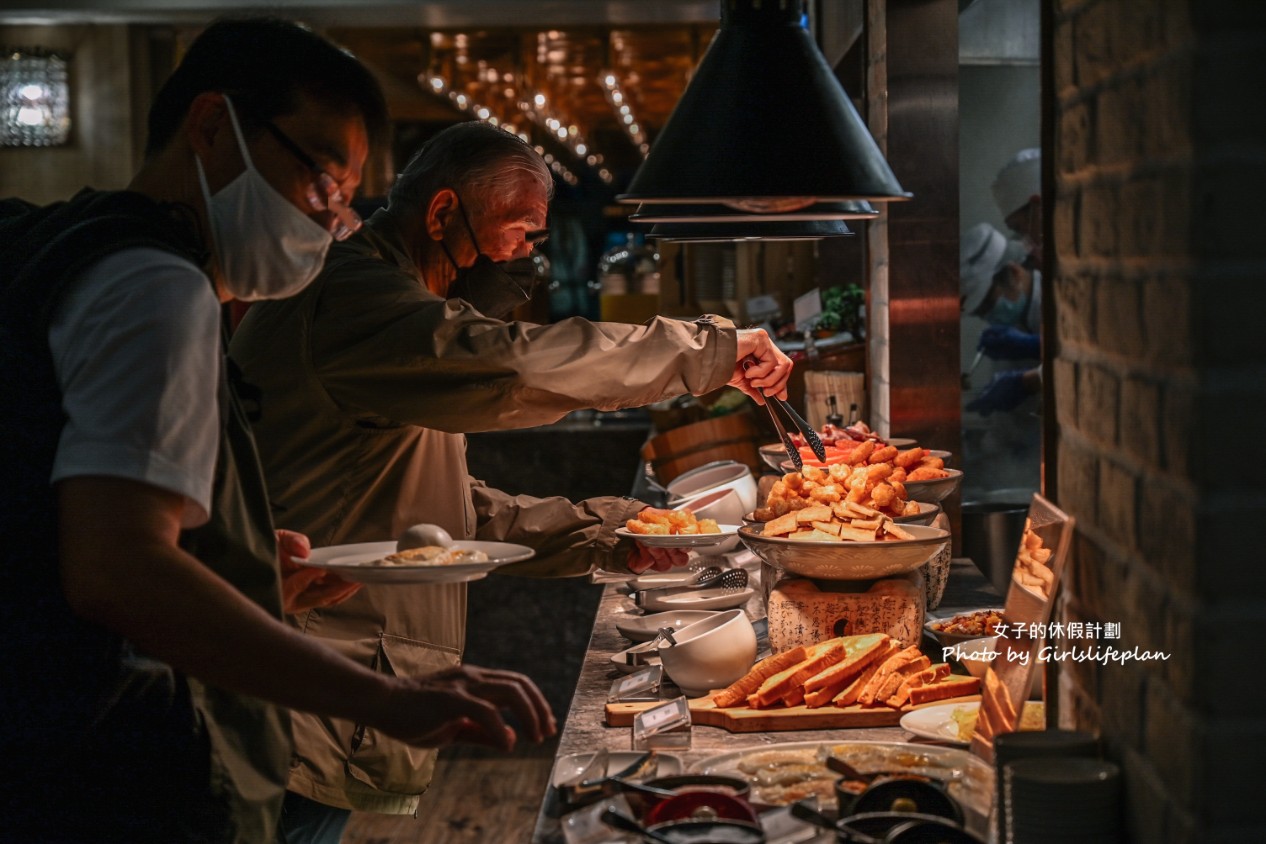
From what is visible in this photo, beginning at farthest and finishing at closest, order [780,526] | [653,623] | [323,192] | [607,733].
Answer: [653,623] < [780,526] < [607,733] < [323,192]

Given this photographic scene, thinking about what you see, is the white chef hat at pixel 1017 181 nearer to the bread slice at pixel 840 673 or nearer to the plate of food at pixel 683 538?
the plate of food at pixel 683 538

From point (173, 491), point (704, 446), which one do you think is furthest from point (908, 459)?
point (173, 491)

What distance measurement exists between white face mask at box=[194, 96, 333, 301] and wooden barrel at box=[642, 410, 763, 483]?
3110mm

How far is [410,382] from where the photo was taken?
242 centimetres

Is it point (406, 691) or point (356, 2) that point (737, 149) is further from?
point (356, 2)

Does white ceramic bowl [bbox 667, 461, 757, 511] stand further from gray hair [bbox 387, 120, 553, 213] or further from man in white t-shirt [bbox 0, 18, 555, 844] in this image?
man in white t-shirt [bbox 0, 18, 555, 844]

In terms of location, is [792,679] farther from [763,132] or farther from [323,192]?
[323,192]

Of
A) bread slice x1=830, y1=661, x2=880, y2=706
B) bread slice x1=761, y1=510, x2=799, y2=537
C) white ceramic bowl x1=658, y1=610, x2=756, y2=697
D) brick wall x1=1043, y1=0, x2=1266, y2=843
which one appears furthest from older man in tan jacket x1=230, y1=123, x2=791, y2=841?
brick wall x1=1043, y1=0, x2=1266, y2=843

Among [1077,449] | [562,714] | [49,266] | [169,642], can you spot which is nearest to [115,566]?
[169,642]

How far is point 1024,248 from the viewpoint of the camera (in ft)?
20.8

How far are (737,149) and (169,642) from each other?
41.1 inches

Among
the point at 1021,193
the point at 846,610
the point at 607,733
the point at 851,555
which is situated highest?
the point at 1021,193

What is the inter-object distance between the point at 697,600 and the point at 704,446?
1943mm

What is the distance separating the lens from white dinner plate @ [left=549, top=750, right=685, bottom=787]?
1863mm
